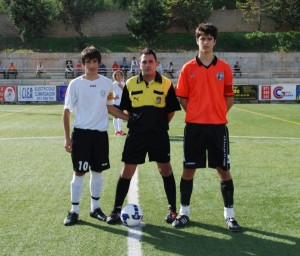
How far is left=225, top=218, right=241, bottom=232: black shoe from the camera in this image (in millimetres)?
5059

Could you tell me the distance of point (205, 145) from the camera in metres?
5.18

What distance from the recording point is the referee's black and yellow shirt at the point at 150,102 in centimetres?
521

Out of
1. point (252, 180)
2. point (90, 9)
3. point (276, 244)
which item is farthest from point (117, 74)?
point (90, 9)

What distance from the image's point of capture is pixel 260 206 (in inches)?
236

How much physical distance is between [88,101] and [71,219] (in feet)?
4.48

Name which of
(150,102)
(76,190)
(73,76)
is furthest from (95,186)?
(73,76)

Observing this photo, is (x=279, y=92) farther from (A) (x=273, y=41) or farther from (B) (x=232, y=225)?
(B) (x=232, y=225)

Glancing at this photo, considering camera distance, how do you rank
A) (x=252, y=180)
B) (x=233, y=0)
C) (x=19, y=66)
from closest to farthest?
1. (x=252, y=180)
2. (x=19, y=66)
3. (x=233, y=0)

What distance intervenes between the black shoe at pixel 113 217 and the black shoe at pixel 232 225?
1.26m

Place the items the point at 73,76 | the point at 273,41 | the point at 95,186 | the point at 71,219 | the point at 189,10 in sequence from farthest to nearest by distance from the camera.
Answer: the point at 189,10 → the point at 273,41 → the point at 73,76 → the point at 95,186 → the point at 71,219

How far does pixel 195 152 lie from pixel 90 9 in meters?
51.7

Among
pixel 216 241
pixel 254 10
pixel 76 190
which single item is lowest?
pixel 216 241

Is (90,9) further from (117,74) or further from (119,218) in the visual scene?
(119,218)

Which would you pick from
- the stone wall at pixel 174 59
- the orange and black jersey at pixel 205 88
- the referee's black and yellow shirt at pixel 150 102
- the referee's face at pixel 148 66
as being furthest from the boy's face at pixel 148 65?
the stone wall at pixel 174 59
